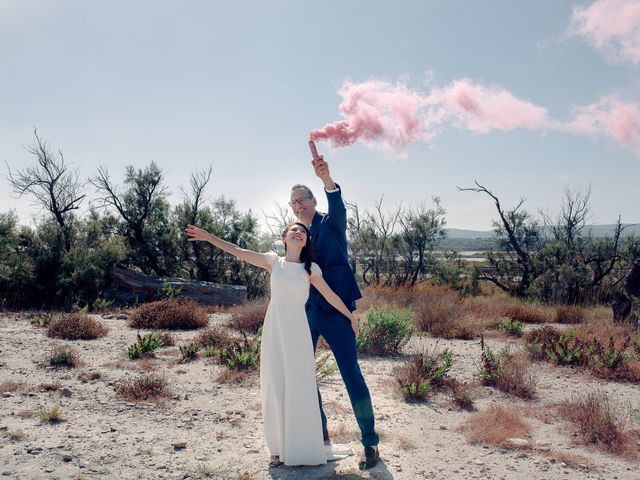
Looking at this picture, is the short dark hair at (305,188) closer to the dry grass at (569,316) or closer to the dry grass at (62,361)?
the dry grass at (62,361)

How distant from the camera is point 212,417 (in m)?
5.32

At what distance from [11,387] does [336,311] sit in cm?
439

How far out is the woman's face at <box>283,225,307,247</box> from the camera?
396cm

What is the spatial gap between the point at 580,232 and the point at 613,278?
471 centimetres

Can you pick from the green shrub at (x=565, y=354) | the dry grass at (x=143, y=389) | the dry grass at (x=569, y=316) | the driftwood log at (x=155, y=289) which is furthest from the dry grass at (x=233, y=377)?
the dry grass at (x=569, y=316)


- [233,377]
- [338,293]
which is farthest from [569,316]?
[338,293]

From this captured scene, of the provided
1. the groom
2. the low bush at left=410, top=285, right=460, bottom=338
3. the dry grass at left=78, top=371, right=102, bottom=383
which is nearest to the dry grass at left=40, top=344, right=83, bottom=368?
the dry grass at left=78, top=371, right=102, bottom=383

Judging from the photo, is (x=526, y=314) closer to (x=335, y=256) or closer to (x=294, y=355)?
(x=335, y=256)

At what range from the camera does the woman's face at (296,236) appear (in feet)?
13.0

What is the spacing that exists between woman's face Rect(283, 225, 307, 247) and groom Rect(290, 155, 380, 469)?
0.18 meters

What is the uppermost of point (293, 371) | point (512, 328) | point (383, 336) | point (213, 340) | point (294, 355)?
point (294, 355)

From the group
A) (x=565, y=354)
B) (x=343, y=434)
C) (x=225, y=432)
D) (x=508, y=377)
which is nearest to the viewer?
(x=343, y=434)

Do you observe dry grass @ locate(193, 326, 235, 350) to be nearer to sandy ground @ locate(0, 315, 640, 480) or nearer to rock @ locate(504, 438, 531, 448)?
sandy ground @ locate(0, 315, 640, 480)

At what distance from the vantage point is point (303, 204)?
13.6ft
